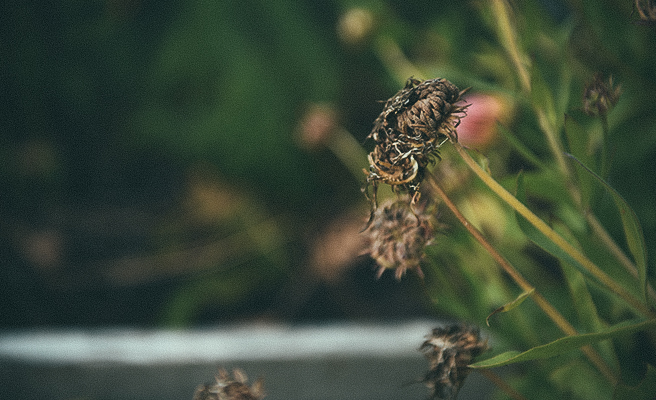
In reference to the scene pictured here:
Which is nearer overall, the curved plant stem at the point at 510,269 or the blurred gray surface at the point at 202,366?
the curved plant stem at the point at 510,269

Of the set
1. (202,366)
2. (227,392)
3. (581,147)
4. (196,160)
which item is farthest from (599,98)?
(196,160)

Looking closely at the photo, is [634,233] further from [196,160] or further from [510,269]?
[196,160]

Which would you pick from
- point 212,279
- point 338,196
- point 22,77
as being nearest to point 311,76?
point 338,196

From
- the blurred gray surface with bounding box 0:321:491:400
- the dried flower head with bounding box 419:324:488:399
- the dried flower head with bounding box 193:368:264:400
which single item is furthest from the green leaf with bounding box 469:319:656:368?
the blurred gray surface with bounding box 0:321:491:400

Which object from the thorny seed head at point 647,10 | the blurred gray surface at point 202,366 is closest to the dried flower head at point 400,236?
the thorny seed head at point 647,10

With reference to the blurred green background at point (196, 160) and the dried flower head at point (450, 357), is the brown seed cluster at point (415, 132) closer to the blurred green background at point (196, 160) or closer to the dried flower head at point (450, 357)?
the dried flower head at point (450, 357)

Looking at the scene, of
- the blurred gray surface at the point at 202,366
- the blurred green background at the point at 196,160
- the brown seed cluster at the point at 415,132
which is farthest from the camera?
the blurred green background at the point at 196,160
